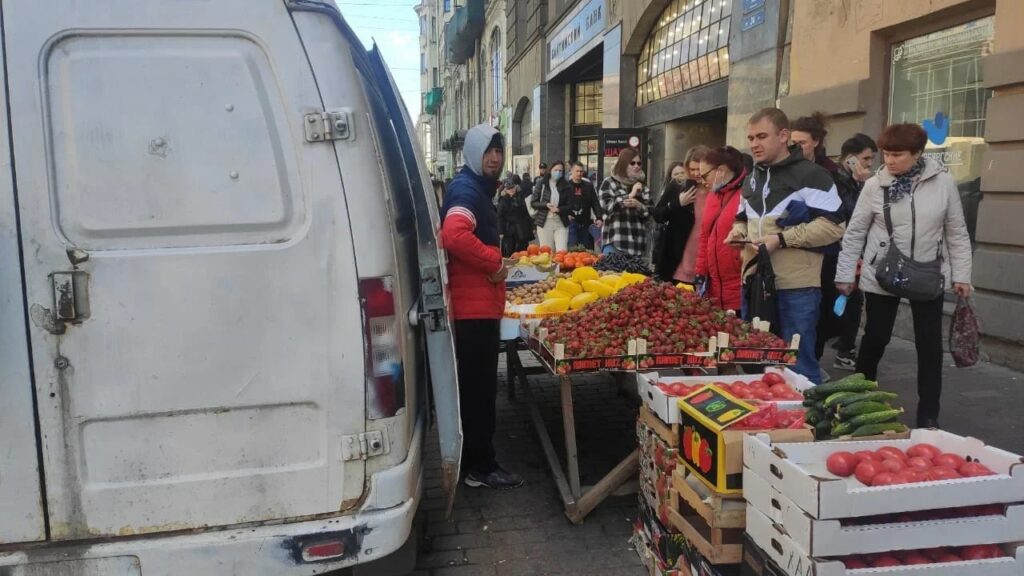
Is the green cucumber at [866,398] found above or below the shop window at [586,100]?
below

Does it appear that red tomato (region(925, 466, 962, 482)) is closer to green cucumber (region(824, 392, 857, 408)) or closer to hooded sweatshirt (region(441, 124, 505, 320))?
green cucumber (region(824, 392, 857, 408))

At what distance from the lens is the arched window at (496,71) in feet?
107

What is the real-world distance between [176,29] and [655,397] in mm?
2282

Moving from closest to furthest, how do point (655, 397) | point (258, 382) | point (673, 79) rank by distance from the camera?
point (258, 382) < point (655, 397) < point (673, 79)

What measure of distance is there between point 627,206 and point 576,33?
13.9 metres

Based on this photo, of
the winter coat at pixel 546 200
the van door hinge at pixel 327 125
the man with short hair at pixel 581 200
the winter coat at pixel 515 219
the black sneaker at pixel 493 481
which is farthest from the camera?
the winter coat at pixel 515 219

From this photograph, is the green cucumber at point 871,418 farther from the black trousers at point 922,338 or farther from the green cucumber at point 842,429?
the black trousers at point 922,338

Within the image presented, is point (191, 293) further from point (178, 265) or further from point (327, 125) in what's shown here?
point (327, 125)

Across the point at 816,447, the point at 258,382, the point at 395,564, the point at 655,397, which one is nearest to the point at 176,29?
the point at 258,382

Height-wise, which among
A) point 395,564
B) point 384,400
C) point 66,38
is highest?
point 66,38

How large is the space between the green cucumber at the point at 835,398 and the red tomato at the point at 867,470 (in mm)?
323

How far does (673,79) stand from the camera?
14.0m

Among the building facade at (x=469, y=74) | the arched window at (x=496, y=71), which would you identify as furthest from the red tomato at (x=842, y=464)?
the arched window at (x=496, y=71)

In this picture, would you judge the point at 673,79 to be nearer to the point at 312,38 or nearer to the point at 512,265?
the point at 512,265
